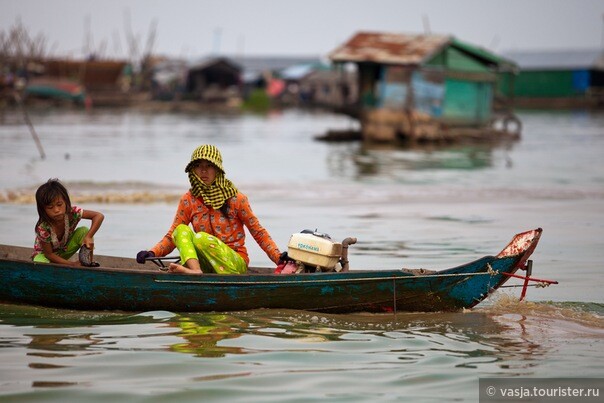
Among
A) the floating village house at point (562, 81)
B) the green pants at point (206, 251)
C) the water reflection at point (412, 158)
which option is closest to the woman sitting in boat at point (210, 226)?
the green pants at point (206, 251)

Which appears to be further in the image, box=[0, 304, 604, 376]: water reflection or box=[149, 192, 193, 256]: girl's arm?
A: box=[149, 192, 193, 256]: girl's arm

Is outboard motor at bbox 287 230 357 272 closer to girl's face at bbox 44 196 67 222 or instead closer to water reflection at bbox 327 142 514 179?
girl's face at bbox 44 196 67 222

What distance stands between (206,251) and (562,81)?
5721 cm

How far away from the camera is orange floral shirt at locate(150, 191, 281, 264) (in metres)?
6.86

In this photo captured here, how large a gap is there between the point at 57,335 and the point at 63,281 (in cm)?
58

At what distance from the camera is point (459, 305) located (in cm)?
671

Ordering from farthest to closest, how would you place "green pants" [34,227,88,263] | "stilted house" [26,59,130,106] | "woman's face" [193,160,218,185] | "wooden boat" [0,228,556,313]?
"stilted house" [26,59,130,106] < "green pants" [34,227,88,263] < "woman's face" [193,160,218,185] < "wooden boat" [0,228,556,313]

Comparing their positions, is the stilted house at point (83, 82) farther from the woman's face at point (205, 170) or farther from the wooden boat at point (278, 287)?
the woman's face at point (205, 170)

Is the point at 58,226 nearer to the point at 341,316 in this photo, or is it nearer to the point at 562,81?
the point at 341,316

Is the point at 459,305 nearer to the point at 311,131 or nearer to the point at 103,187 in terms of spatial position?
the point at 103,187

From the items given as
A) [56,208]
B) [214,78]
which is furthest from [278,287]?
[214,78]

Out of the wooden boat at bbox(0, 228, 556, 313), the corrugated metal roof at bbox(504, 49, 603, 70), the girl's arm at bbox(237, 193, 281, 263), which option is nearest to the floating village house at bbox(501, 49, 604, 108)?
the corrugated metal roof at bbox(504, 49, 603, 70)

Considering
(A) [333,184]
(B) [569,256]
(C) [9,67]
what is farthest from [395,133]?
(C) [9,67]

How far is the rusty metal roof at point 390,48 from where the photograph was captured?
27.2 metres
